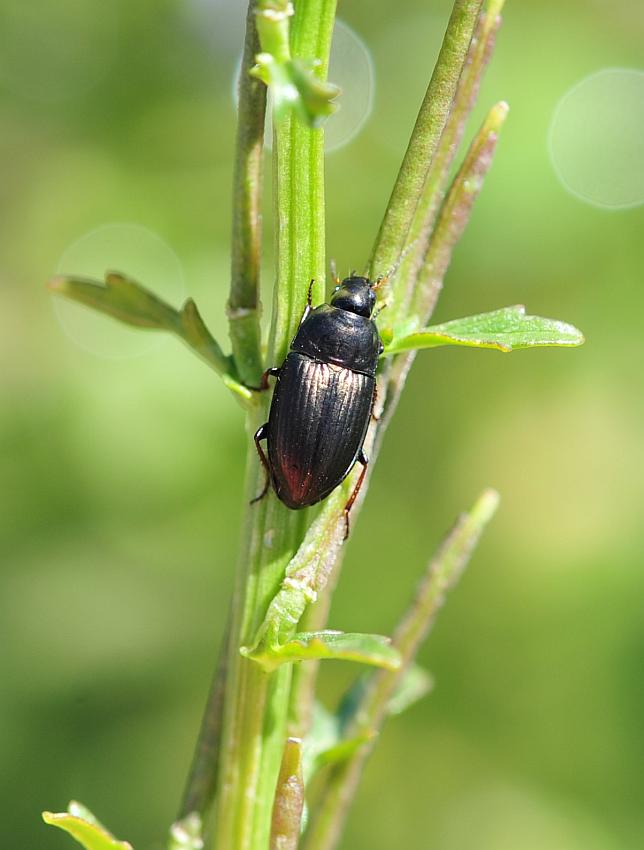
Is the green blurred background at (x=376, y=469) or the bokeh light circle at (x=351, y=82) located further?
the bokeh light circle at (x=351, y=82)

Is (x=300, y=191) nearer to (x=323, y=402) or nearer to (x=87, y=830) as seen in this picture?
(x=323, y=402)

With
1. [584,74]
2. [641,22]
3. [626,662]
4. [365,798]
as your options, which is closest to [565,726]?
[626,662]

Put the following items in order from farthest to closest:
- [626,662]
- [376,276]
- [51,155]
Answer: [51,155] → [626,662] → [376,276]

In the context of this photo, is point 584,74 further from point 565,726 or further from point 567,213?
point 565,726

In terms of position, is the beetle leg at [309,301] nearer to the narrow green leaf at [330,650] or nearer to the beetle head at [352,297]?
the narrow green leaf at [330,650]

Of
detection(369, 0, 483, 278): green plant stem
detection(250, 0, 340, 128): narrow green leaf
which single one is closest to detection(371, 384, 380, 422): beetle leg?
detection(369, 0, 483, 278): green plant stem

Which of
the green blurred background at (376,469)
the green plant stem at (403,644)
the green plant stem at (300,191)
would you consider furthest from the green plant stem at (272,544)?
the green blurred background at (376,469)

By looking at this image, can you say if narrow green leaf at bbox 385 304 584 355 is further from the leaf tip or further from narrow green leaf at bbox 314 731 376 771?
narrow green leaf at bbox 314 731 376 771

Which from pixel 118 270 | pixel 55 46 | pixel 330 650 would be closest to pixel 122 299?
pixel 330 650
